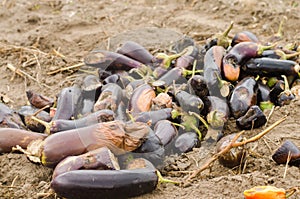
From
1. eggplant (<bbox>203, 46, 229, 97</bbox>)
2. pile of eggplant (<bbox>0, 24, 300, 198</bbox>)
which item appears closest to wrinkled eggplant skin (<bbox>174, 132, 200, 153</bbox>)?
pile of eggplant (<bbox>0, 24, 300, 198</bbox>)

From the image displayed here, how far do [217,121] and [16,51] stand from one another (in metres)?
2.25

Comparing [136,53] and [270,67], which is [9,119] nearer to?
[136,53]

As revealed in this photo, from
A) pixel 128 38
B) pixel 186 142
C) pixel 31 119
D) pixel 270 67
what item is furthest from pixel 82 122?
pixel 128 38

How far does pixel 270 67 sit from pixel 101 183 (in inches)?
62.2

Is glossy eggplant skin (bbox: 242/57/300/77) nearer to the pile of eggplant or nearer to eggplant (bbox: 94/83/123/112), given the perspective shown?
the pile of eggplant

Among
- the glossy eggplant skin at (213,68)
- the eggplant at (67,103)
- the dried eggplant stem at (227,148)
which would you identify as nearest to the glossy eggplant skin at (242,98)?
the glossy eggplant skin at (213,68)

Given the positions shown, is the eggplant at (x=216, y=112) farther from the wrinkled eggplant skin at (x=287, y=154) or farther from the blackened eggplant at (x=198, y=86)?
the wrinkled eggplant skin at (x=287, y=154)

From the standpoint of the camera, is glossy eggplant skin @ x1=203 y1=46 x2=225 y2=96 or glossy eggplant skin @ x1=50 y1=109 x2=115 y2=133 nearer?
glossy eggplant skin @ x1=50 y1=109 x2=115 y2=133

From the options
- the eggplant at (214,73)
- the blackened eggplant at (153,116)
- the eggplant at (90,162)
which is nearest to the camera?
the eggplant at (90,162)

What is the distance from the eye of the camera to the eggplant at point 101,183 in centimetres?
A: 244

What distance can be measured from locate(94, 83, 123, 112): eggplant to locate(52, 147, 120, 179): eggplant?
1.99 feet

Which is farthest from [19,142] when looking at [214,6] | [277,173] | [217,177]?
[214,6]

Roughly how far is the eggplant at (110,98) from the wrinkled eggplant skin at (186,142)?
0.43 metres

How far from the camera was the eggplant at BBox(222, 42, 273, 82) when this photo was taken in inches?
136
